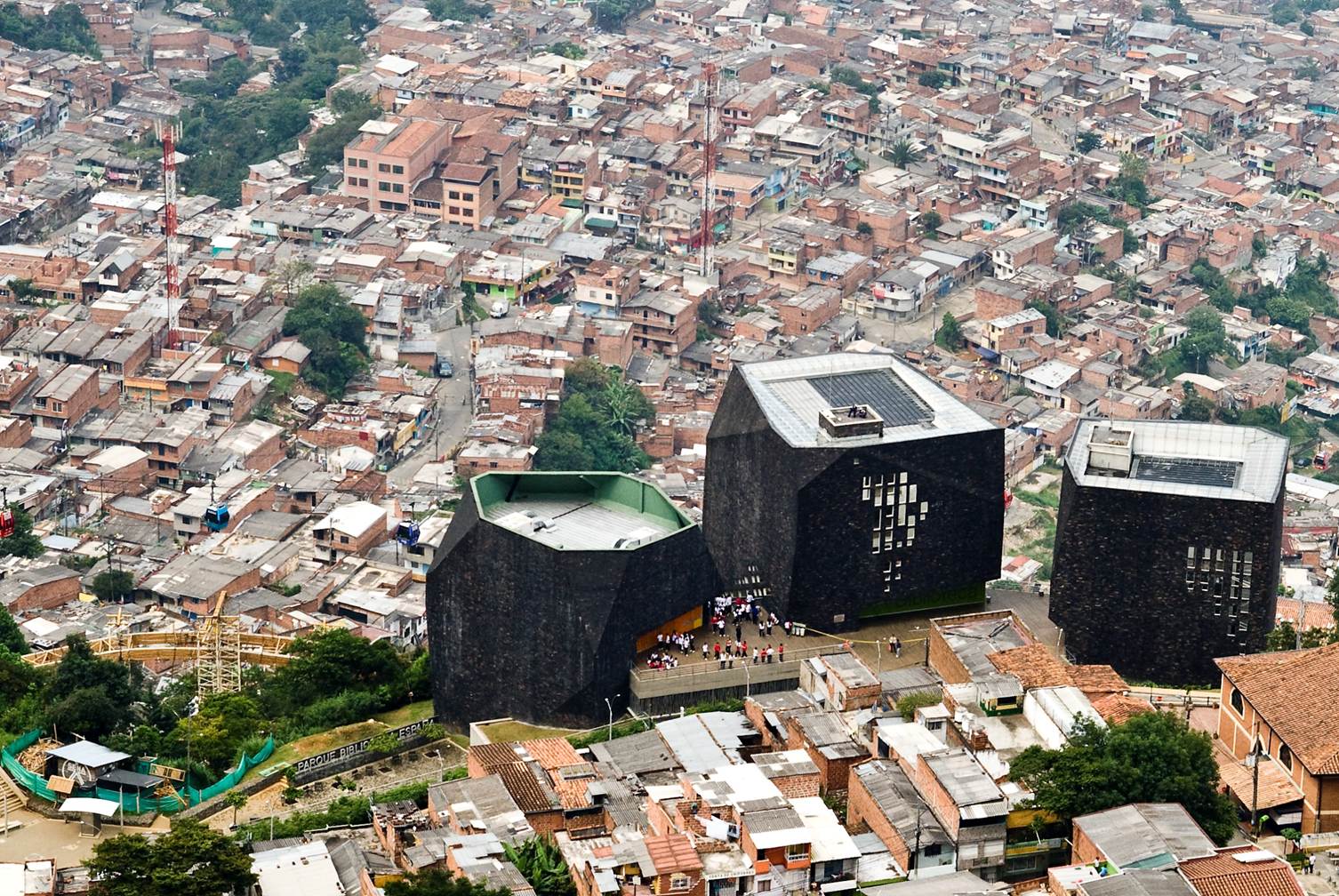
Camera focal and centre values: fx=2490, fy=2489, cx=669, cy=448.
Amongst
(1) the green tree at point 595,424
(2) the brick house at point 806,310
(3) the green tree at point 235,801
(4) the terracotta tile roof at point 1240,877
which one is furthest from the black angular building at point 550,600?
(2) the brick house at point 806,310

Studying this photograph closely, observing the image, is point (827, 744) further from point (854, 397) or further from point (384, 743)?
point (854, 397)

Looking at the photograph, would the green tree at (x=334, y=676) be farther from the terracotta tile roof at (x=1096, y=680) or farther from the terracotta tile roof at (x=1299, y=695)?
the terracotta tile roof at (x=1299, y=695)

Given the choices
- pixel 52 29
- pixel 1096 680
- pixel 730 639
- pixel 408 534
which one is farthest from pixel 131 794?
pixel 52 29

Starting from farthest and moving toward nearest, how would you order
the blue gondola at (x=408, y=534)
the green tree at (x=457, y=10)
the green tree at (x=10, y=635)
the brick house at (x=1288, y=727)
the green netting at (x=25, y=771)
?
1. the green tree at (x=457, y=10)
2. the blue gondola at (x=408, y=534)
3. the green tree at (x=10, y=635)
4. the green netting at (x=25, y=771)
5. the brick house at (x=1288, y=727)

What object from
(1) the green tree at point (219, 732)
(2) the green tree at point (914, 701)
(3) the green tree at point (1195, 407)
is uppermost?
(2) the green tree at point (914, 701)

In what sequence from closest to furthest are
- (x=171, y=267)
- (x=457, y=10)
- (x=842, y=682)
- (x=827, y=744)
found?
(x=827, y=744), (x=842, y=682), (x=171, y=267), (x=457, y=10)

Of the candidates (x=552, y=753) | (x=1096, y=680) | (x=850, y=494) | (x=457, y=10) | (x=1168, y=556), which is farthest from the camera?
(x=457, y=10)

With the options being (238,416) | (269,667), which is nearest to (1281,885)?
(269,667)

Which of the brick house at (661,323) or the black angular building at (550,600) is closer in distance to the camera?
the black angular building at (550,600)
